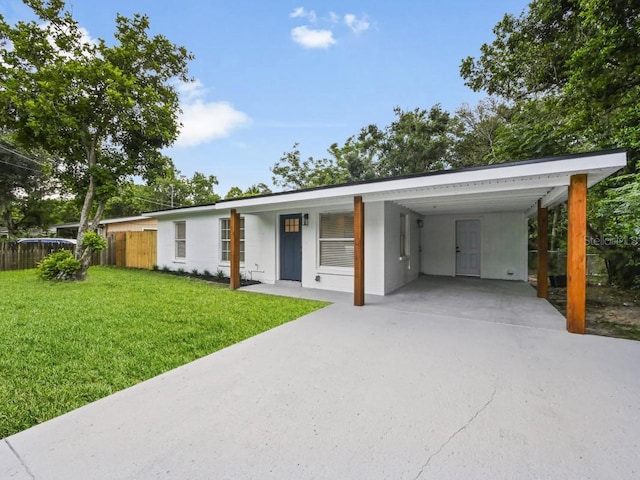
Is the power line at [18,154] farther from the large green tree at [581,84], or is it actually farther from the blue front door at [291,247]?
the large green tree at [581,84]

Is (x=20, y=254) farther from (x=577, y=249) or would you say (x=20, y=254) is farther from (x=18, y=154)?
(x=577, y=249)

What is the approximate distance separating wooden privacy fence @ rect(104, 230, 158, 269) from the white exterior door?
1174 centimetres

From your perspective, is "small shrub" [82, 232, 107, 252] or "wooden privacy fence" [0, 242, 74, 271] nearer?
"small shrub" [82, 232, 107, 252]

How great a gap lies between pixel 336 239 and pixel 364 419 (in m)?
5.51

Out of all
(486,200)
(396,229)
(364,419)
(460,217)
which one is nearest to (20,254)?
(396,229)

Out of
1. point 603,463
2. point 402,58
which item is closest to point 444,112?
point 402,58

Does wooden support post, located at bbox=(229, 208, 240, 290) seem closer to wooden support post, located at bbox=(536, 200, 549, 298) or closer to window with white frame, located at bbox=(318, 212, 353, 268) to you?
window with white frame, located at bbox=(318, 212, 353, 268)

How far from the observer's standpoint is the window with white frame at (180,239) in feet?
36.6

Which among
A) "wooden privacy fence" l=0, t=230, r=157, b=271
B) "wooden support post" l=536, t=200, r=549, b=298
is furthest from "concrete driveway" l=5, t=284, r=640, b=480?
"wooden privacy fence" l=0, t=230, r=157, b=271

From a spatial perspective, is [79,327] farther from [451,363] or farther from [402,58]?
[402,58]

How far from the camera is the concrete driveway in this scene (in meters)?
1.71

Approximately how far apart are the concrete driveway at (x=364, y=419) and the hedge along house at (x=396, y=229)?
2086 millimetres

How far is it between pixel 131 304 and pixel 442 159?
17.0 meters

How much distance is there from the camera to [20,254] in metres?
11.0
